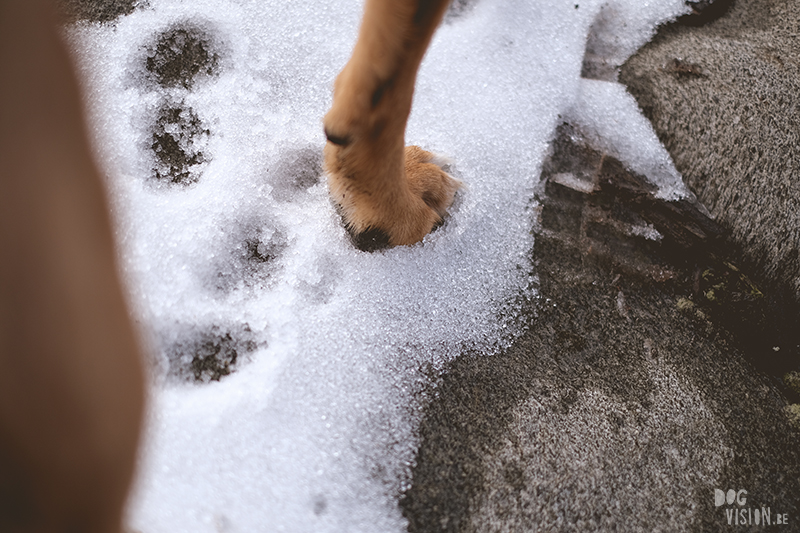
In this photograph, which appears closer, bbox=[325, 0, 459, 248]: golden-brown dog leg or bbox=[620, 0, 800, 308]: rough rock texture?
bbox=[325, 0, 459, 248]: golden-brown dog leg

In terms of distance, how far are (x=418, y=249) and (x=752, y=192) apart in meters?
0.74

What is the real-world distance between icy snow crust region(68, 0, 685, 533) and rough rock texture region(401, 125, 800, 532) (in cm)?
6

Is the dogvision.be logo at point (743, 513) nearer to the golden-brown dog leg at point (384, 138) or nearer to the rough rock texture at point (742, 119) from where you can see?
the rough rock texture at point (742, 119)

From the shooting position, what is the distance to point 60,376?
0.33m

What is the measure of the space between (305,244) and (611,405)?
25.9 inches

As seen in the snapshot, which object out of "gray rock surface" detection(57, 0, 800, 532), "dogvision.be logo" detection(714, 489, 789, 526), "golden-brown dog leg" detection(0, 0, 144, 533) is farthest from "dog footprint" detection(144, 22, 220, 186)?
"dogvision.be logo" detection(714, 489, 789, 526)

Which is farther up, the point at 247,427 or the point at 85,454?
the point at 85,454

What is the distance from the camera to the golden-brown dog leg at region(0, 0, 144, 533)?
1.05 feet

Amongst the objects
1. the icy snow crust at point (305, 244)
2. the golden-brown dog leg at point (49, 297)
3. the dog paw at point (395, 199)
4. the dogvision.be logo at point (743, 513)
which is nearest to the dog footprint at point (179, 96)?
the icy snow crust at point (305, 244)

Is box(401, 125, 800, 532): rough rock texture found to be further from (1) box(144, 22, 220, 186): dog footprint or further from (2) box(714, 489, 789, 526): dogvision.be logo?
(1) box(144, 22, 220, 186): dog footprint

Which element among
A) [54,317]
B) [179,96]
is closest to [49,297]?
[54,317]

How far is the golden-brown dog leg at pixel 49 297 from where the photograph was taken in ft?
1.05

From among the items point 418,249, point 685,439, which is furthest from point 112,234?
point 685,439

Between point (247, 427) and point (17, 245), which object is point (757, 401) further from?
point (17, 245)
